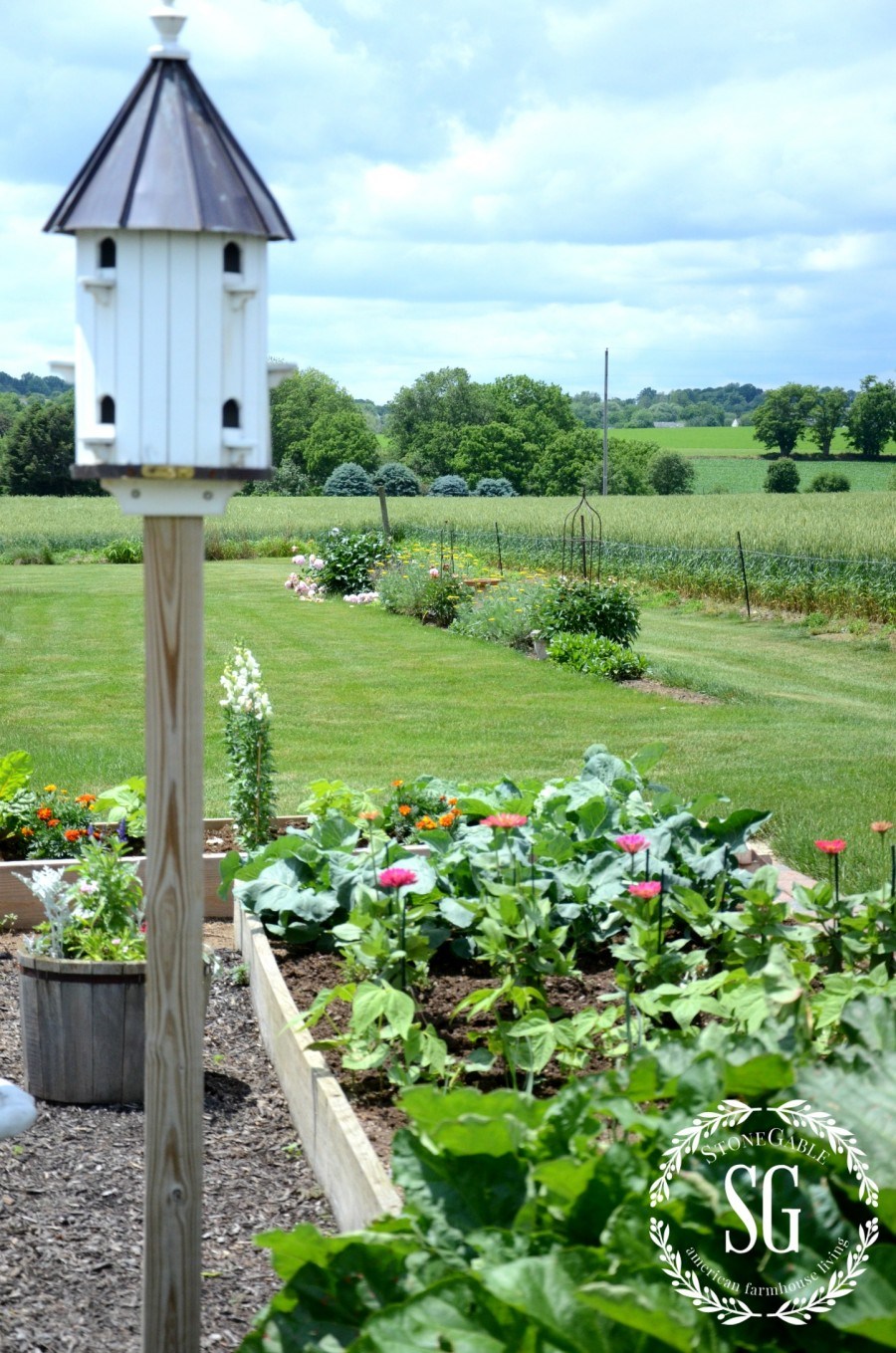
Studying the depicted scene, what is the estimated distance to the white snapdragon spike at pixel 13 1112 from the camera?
2688 millimetres

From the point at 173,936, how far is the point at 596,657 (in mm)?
10342

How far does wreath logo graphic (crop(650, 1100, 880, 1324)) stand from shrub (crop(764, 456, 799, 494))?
57539mm

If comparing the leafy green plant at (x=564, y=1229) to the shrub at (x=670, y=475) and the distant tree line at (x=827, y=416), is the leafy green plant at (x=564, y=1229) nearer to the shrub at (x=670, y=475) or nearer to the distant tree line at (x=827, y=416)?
the distant tree line at (x=827, y=416)

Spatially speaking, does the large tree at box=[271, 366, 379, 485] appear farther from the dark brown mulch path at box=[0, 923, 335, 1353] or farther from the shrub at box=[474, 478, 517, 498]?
the dark brown mulch path at box=[0, 923, 335, 1353]

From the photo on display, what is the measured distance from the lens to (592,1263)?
1.62m

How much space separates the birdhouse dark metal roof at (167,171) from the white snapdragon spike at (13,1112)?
1.77 metres

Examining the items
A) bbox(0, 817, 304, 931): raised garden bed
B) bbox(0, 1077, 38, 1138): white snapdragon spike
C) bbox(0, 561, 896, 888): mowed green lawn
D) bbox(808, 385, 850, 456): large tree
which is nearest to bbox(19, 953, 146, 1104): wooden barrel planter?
bbox(0, 1077, 38, 1138): white snapdragon spike

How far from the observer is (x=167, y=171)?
2.19m

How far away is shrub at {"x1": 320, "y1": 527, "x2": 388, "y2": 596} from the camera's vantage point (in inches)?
779

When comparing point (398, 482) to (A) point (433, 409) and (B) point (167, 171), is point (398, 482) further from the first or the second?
(B) point (167, 171)

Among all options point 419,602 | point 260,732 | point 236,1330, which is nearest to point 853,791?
point 260,732

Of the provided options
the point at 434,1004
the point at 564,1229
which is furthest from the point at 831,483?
the point at 564,1229

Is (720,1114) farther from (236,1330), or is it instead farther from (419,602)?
(419,602)

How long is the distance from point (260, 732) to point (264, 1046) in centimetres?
157
